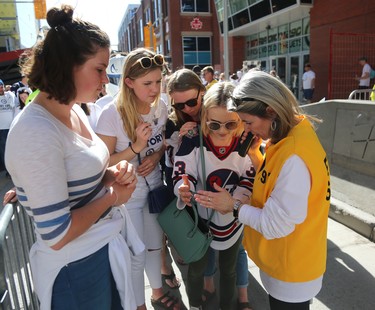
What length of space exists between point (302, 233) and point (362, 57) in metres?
11.8

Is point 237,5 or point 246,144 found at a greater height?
point 237,5

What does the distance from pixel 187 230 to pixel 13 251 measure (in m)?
1.00

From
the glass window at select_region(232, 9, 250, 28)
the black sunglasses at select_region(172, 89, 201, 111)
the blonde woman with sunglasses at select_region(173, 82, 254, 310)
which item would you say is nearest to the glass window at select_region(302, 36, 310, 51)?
the glass window at select_region(232, 9, 250, 28)

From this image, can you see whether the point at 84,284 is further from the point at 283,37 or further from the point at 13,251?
the point at 283,37

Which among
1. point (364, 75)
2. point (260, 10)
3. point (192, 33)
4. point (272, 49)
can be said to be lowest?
point (364, 75)

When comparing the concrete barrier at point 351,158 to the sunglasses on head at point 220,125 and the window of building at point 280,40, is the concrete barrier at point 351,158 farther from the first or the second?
the window of building at point 280,40

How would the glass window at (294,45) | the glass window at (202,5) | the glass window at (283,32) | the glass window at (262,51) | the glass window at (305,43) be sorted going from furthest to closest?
1. the glass window at (202,5)
2. the glass window at (262,51)
3. the glass window at (283,32)
4. the glass window at (294,45)
5. the glass window at (305,43)

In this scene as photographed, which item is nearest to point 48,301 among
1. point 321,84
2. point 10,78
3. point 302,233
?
point 302,233

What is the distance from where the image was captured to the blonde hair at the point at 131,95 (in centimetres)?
220

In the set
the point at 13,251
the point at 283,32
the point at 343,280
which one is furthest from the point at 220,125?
the point at 283,32

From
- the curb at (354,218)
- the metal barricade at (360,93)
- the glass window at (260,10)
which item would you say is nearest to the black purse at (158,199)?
the curb at (354,218)

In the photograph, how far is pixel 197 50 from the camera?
28.1 metres

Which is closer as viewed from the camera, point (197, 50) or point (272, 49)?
point (272, 49)

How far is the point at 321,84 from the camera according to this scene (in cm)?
1398
